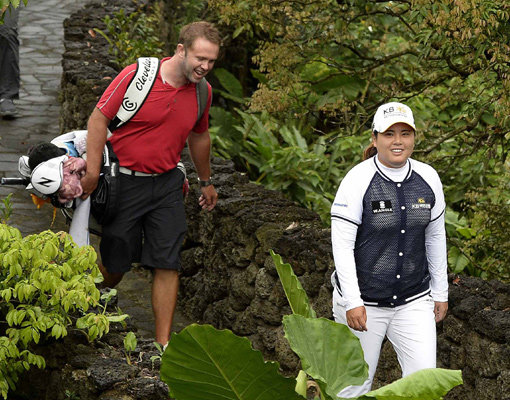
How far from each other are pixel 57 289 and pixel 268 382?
4.82 feet

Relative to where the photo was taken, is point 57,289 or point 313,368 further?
point 57,289

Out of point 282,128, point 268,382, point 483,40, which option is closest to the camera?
point 268,382

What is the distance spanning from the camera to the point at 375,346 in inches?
183

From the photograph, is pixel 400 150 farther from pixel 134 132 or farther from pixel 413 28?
pixel 413 28

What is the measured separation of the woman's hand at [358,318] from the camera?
4.46 m

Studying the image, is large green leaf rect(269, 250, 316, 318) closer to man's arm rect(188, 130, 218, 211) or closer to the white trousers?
the white trousers

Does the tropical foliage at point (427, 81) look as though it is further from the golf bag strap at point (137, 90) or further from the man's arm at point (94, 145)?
the man's arm at point (94, 145)

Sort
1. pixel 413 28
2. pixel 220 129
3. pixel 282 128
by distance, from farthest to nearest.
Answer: pixel 220 129 < pixel 282 128 < pixel 413 28

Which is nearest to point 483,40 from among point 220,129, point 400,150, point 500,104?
point 500,104

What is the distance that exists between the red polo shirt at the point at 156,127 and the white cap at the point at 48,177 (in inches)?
15.5

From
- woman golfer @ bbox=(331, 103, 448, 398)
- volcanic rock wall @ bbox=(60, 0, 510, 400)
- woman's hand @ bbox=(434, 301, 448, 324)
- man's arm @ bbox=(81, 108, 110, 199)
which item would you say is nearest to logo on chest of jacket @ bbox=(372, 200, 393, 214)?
woman golfer @ bbox=(331, 103, 448, 398)

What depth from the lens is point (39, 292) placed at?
4.62 m

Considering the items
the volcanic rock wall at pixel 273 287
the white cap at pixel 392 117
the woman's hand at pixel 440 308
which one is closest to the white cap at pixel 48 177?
the volcanic rock wall at pixel 273 287

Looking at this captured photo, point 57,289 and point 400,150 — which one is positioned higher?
point 400,150
